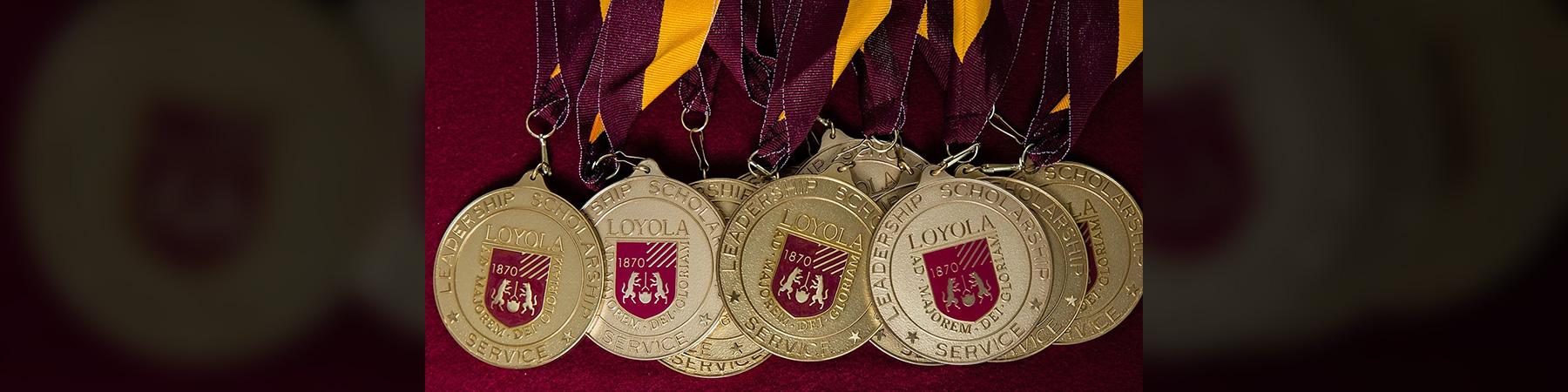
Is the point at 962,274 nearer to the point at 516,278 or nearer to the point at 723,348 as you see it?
the point at 723,348

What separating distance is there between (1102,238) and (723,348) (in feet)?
2.70

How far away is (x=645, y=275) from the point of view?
162 centimetres

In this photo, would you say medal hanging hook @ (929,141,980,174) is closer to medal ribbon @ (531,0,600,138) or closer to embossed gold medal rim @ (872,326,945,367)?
embossed gold medal rim @ (872,326,945,367)

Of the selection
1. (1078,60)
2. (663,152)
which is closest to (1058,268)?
(1078,60)

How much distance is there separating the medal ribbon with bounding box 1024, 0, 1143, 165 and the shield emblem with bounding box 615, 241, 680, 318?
2.59 feet

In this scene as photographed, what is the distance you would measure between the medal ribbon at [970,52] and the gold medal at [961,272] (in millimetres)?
137

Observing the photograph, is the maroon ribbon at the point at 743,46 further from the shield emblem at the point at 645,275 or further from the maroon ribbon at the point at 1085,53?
the maroon ribbon at the point at 1085,53

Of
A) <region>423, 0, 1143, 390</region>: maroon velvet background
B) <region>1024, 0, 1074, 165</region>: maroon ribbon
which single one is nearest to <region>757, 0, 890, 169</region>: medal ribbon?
<region>423, 0, 1143, 390</region>: maroon velvet background

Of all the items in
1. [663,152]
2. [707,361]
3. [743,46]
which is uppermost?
[743,46]

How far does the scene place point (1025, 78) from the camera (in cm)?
170

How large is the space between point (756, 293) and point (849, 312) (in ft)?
0.63

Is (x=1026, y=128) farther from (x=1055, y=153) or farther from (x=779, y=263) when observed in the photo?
(x=779, y=263)
